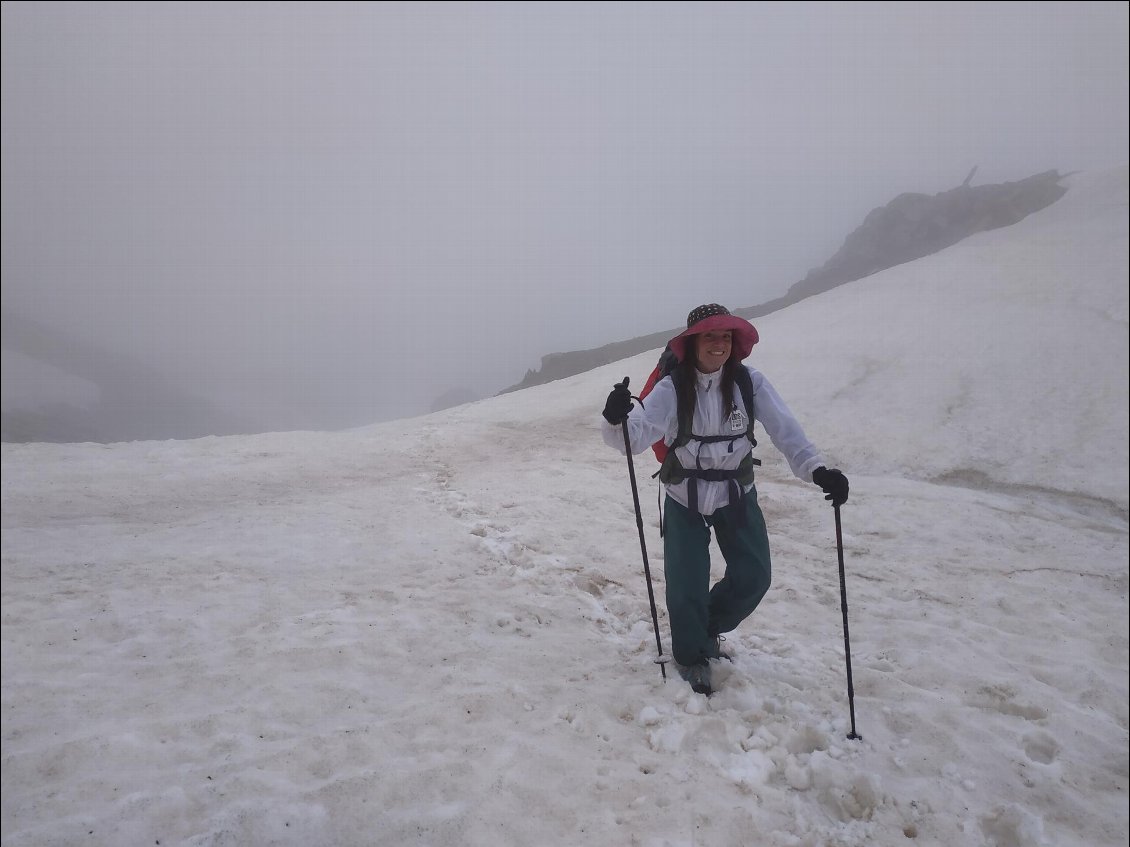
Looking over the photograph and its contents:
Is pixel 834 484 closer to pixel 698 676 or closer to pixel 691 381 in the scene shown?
pixel 691 381

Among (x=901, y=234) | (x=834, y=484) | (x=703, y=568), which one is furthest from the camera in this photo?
(x=901, y=234)

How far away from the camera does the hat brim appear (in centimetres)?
400

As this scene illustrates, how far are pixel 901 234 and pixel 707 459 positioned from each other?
60787 millimetres

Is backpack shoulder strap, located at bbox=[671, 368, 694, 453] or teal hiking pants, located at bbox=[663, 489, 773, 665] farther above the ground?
backpack shoulder strap, located at bbox=[671, 368, 694, 453]

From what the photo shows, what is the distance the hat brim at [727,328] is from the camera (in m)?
4.00

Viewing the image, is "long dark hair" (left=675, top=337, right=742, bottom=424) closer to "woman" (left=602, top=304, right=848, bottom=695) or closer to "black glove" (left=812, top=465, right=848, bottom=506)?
"woman" (left=602, top=304, right=848, bottom=695)

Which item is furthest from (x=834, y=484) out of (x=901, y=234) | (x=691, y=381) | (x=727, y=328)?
(x=901, y=234)

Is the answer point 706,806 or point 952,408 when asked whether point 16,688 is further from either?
Answer: point 952,408

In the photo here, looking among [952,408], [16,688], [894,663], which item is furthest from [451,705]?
[952,408]

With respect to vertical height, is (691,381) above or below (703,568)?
above

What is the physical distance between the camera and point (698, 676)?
4.36 meters

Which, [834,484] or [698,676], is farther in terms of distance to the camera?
[698,676]

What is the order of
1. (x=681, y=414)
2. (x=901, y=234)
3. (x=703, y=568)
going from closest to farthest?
(x=681, y=414)
(x=703, y=568)
(x=901, y=234)

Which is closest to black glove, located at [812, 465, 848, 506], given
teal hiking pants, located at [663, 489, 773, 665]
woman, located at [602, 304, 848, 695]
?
woman, located at [602, 304, 848, 695]
